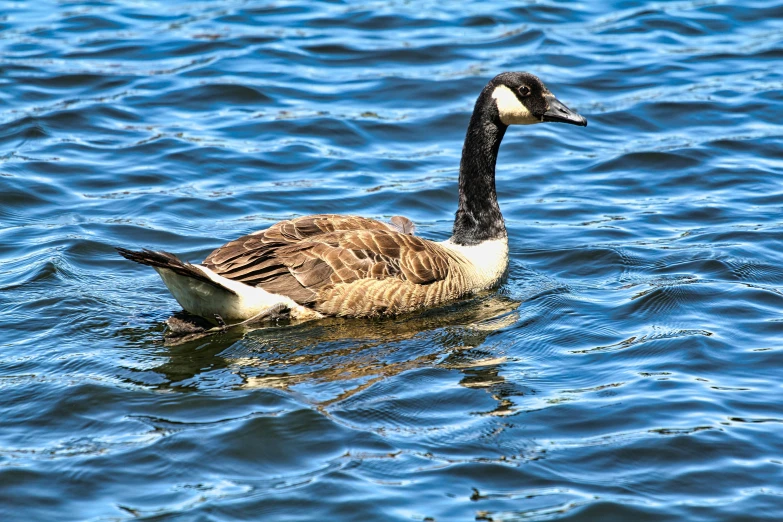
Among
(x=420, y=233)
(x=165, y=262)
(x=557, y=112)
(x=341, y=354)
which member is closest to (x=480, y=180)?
(x=557, y=112)

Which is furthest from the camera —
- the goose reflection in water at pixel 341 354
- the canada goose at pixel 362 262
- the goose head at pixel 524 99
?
the goose head at pixel 524 99

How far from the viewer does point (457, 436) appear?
23.2 feet

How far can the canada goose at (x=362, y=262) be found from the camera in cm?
879

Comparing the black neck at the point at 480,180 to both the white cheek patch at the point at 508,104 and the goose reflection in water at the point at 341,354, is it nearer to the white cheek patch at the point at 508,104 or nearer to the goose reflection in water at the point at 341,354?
the white cheek patch at the point at 508,104

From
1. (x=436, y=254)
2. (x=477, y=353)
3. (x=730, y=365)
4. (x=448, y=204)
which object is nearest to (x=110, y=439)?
(x=477, y=353)

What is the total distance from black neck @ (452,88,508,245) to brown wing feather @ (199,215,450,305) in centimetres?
90

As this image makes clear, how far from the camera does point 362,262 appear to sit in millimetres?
9180

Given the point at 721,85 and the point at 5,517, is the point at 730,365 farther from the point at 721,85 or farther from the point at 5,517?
the point at 721,85

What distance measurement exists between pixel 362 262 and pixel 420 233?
9.61ft

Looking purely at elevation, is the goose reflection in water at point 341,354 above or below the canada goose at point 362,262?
below

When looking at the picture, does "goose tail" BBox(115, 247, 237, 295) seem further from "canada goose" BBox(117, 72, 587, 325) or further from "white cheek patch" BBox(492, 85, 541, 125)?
"white cheek patch" BBox(492, 85, 541, 125)

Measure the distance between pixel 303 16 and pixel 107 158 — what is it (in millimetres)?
7317

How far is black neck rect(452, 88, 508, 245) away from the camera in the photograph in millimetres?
10328

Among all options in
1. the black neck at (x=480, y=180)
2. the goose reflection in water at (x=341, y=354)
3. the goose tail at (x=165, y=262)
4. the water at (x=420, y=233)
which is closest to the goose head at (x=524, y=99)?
the black neck at (x=480, y=180)
